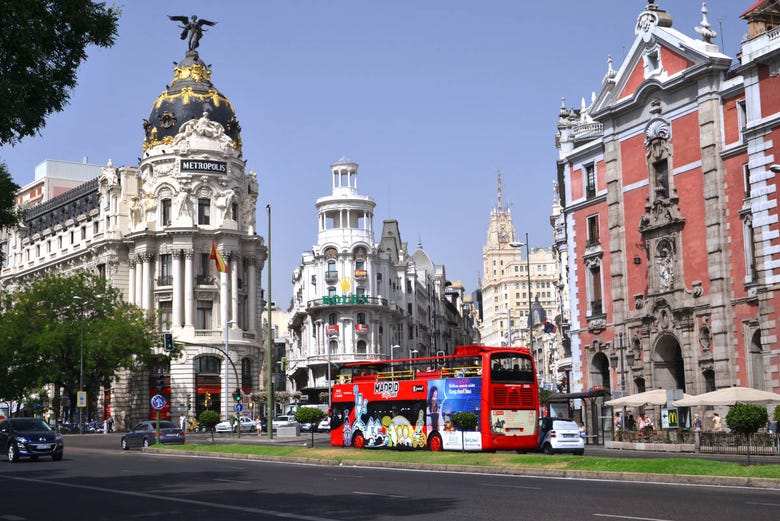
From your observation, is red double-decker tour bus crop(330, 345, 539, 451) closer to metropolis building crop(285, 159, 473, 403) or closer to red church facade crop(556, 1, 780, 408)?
red church facade crop(556, 1, 780, 408)

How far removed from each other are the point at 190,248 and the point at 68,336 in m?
13.5

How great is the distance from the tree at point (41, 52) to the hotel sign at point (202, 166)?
71554mm

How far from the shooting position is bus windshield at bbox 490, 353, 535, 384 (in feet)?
126

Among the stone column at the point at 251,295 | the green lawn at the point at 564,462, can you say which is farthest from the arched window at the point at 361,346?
the green lawn at the point at 564,462

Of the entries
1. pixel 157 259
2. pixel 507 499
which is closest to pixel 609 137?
pixel 507 499

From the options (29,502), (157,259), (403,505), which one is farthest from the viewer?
(157,259)

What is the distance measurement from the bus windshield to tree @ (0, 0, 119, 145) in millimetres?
22352

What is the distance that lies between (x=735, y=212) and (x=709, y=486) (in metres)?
27.1

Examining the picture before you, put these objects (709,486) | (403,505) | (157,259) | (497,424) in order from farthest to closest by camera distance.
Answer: (157,259) < (497,424) < (709,486) < (403,505)

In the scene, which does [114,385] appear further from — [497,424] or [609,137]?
[497,424]

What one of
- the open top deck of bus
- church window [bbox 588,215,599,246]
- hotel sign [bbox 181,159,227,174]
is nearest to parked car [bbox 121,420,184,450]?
the open top deck of bus

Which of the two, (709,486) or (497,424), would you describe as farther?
(497,424)

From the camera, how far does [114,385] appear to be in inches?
3703

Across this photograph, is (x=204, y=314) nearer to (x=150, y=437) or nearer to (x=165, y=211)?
(x=165, y=211)
